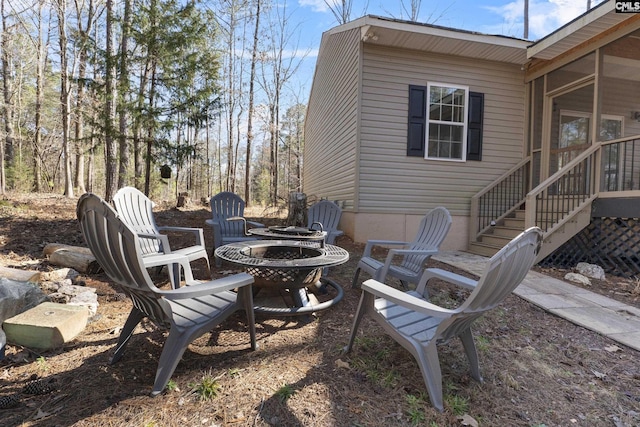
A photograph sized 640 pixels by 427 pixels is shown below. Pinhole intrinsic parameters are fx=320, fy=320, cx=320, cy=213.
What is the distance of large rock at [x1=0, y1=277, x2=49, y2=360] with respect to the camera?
2.40 m

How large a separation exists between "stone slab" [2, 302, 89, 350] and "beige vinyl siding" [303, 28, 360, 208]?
15.6 ft

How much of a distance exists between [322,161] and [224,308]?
8.05m

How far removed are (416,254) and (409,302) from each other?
1.37 m

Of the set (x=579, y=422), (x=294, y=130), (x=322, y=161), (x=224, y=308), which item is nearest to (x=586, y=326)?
(x=579, y=422)

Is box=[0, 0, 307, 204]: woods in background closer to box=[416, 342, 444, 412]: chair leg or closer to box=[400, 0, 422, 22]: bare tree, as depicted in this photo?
box=[400, 0, 422, 22]: bare tree

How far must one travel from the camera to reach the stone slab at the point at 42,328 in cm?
222

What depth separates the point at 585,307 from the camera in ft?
11.1

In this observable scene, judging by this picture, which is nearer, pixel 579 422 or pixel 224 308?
pixel 579 422

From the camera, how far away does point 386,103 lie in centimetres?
619

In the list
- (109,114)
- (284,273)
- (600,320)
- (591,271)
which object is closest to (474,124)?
(591,271)

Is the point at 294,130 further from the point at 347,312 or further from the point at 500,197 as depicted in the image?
the point at 347,312

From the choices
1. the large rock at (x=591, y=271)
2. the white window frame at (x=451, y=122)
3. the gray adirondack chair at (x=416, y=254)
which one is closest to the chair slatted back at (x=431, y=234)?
the gray adirondack chair at (x=416, y=254)

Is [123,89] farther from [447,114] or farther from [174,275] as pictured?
[447,114]

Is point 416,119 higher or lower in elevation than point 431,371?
higher
